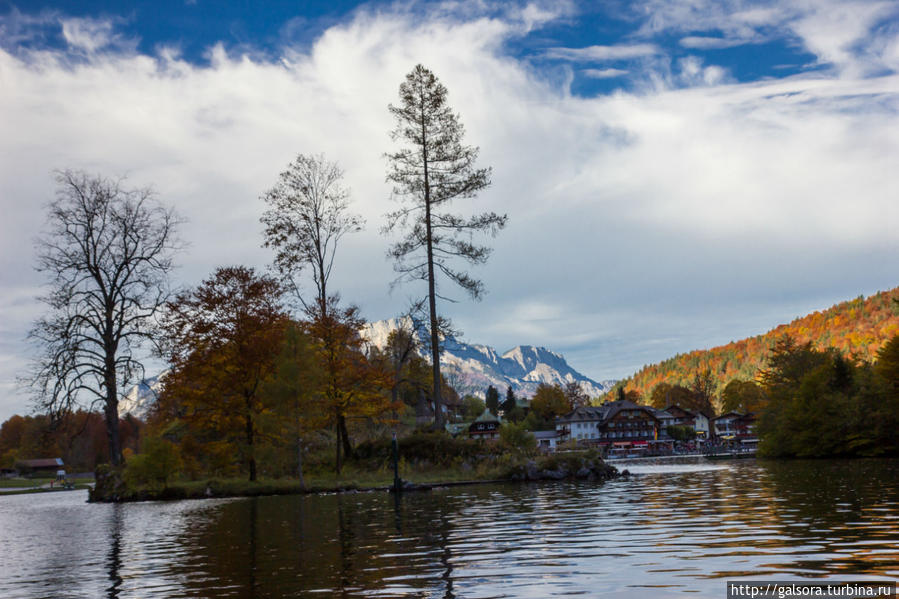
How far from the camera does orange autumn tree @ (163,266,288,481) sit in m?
38.9

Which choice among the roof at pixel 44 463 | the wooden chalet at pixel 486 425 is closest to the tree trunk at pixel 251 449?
the wooden chalet at pixel 486 425

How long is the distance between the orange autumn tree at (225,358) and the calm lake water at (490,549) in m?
17.4

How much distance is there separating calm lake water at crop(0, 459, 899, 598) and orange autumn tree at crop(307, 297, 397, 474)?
17234 mm

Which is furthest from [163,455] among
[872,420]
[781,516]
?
[872,420]

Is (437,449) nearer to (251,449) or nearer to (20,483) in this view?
(251,449)

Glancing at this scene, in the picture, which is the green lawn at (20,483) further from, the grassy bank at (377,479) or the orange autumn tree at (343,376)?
the orange autumn tree at (343,376)

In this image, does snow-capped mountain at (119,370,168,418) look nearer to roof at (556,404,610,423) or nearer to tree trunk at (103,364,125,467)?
tree trunk at (103,364,125,467)

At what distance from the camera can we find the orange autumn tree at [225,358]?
38875 millimetres

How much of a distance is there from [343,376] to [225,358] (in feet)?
21.8

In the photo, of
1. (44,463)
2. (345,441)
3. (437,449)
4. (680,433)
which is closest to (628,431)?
(680,433)

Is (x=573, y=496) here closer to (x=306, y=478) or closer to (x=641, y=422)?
(x=306, y=478)

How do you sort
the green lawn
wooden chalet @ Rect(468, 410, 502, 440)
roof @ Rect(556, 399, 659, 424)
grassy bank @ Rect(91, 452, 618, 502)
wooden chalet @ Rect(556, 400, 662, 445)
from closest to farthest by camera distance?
grassy bank @ Rect(91, 452, 618, 502) → the green lawn → wooden chalet @ Rect(468, 410, 502, 440) → wooden chalet @ Rect(556, 400, 662, 445) → roof @ Rect(556, 399, 659, 424)

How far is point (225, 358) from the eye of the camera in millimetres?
39156

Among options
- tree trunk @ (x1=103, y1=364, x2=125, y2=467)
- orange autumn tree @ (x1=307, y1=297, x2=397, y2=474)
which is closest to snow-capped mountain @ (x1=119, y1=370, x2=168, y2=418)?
tree trunk @ (x1=103, y1=364, x2=125, y2=467)
